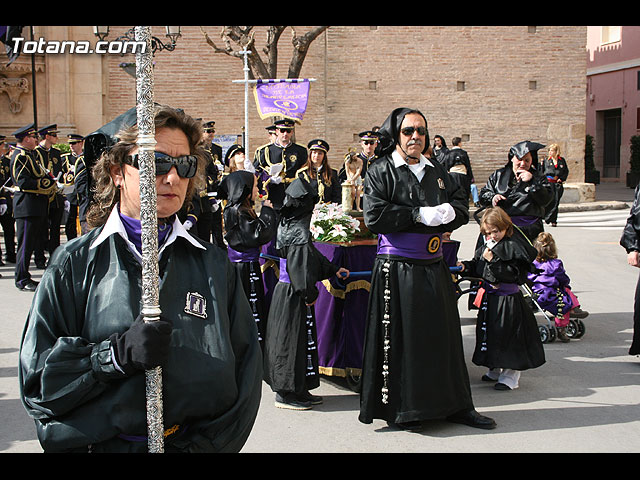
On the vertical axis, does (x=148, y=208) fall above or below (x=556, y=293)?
above

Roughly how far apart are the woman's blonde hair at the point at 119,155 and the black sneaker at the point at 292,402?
3.69 m

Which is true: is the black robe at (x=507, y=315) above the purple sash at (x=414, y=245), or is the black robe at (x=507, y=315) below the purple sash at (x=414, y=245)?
below

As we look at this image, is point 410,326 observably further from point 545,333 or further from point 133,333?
point 133,333

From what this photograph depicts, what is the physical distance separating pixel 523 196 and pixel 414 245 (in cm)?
330

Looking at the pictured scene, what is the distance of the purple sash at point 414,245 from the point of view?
544 cm

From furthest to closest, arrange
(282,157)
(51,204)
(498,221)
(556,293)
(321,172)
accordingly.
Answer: (51,204) → (321,172) → (282,157) → (556,293) → (498,221)

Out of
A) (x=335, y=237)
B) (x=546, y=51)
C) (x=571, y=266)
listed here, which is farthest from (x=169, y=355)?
(x=546, y=51)

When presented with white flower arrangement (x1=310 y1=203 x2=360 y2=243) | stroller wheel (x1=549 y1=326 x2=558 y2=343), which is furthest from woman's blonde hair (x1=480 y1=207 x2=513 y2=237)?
stroller wheel (x1=549 y1=326 x2=558 y2=343)

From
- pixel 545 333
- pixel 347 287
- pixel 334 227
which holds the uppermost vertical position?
pixel 334 227

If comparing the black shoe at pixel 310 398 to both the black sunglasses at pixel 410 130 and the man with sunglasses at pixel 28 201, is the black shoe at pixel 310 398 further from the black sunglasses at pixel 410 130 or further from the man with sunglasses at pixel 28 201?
the man with sunglasses at pixel 28 201

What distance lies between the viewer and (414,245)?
17.9 ft

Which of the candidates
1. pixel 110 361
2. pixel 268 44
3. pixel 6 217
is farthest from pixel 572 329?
pixel 268 44

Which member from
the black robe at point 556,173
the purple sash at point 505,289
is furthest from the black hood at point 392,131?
the black robe at point 556,173

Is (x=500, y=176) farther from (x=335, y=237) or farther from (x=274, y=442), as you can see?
(x=274, y=442)
